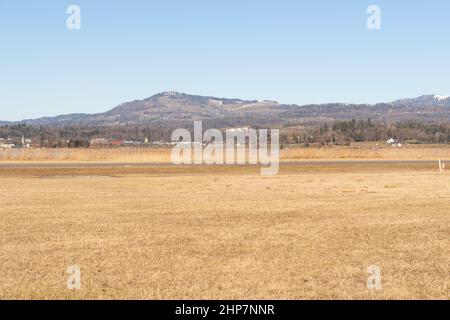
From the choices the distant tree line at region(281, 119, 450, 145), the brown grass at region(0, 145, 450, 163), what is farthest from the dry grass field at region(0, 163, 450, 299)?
the distant tree line at region(281, 119, 450, 145)

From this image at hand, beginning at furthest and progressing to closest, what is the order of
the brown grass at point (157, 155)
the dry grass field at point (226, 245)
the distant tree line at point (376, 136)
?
the distant tree line at point (376, 136) < the brown grass at point (157, 155) < the dry grass field at point (226, 245)

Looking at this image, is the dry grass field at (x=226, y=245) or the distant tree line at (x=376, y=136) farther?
the distant tree line at (x=376, y=136)

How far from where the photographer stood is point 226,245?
58.4ft

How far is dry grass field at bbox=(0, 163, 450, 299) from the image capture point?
41.9ft

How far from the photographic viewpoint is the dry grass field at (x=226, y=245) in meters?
12.8

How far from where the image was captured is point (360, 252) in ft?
54.6

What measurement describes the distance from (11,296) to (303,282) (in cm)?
564

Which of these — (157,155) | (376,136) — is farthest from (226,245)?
(376,136)

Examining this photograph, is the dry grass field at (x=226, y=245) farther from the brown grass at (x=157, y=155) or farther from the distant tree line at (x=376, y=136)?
the distant tree line at (x=376, y=136)

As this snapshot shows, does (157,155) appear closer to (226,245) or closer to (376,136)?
(226,245)

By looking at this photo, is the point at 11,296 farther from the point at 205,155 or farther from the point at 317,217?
the point at 205,155

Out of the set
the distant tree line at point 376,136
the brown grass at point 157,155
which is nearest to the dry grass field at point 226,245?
the brown grass at point 157,155

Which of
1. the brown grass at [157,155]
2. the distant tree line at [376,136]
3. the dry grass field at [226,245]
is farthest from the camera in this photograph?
the distant tree line at [376,136]

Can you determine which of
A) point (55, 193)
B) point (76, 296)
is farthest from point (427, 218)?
point (55, 193)
